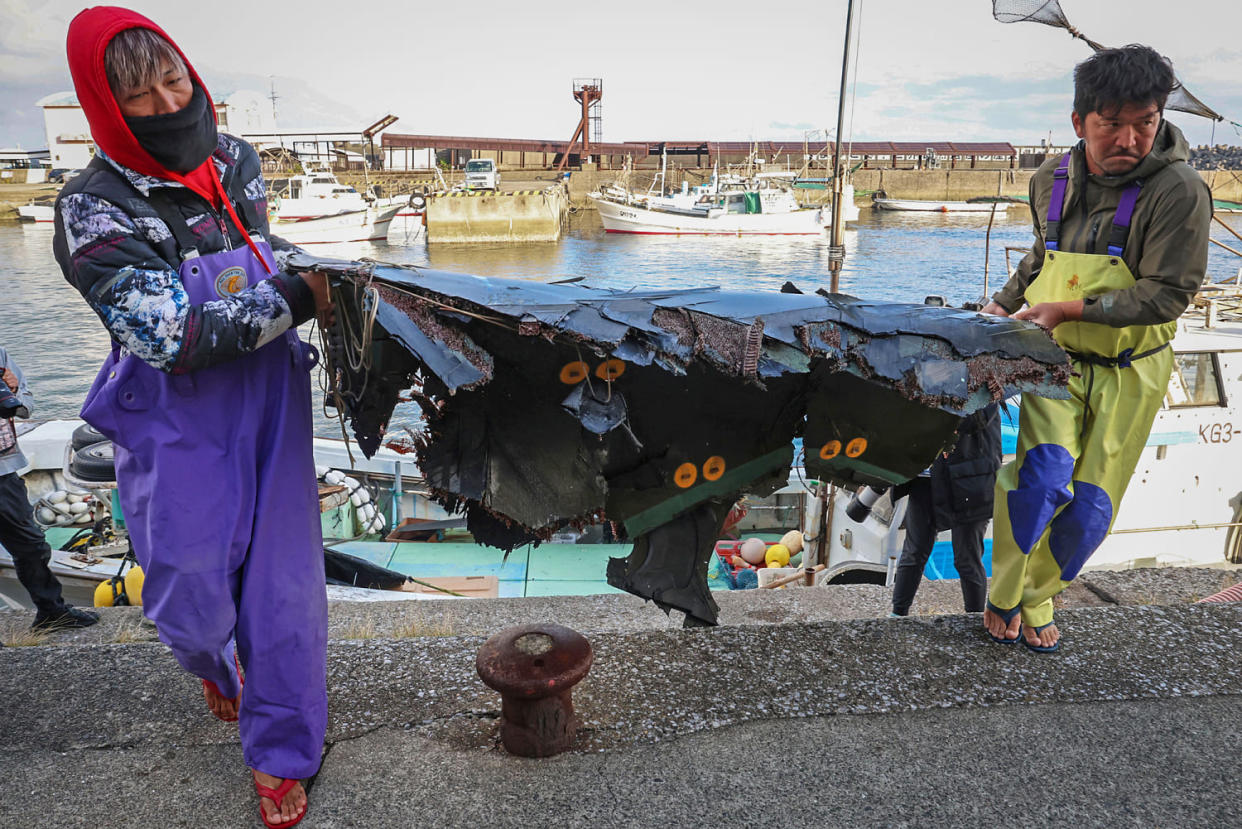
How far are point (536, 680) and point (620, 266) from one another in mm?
33879

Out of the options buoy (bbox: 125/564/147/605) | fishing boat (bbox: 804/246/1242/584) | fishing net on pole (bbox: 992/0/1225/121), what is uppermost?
fishing net on pole (bbox: 992/0/1225/121)

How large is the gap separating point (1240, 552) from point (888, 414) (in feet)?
23.3

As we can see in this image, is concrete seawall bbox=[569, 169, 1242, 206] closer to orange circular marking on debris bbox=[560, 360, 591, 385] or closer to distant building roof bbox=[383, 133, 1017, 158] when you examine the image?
distant building roof bbox=[383, 133, 1017, 158]

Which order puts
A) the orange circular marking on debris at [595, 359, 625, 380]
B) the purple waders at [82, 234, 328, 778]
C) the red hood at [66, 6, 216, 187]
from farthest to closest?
the orange circular marking on debris at [595, 359, 625, 380] → the purple waders at [82, 234, 328, 778] → the red hood at [66, 6, 216, 187]

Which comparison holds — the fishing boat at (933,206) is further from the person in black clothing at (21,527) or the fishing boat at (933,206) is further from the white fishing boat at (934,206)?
the person in black clothing at (21,527)

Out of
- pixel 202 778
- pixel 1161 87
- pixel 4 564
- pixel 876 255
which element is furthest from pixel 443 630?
pixel 876 255

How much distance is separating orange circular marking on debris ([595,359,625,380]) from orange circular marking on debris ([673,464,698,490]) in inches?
17.0

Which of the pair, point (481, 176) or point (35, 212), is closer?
point (35, 212)

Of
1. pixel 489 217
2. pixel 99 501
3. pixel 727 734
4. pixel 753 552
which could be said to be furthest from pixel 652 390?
pixel 489 217

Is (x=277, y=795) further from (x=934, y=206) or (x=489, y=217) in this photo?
(x=934, y=206)

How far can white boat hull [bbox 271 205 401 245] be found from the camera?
3703 centimetres

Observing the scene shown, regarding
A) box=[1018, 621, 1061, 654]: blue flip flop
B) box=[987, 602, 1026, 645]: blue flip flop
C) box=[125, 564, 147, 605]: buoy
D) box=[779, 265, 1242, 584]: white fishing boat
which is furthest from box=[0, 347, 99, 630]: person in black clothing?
box=[779, 265, 1242, 584]: white fishing boat

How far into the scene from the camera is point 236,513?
2.14m

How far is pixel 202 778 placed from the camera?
2477 millimetres
